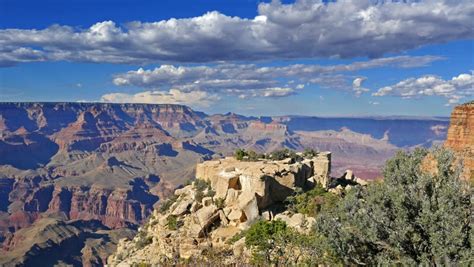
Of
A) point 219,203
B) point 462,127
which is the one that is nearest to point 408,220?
point 219,203

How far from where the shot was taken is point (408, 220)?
19094mm

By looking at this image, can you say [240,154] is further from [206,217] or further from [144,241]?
[206,217]

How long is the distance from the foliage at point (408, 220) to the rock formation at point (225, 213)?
33.6 feet

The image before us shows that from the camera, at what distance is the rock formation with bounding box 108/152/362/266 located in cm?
3444

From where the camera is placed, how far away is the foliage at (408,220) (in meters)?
17.8

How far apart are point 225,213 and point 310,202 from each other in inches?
265

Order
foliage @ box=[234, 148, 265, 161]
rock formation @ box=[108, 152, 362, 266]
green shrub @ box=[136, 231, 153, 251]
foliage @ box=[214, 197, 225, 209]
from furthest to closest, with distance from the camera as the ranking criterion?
1. foliage @ box=[234, 148, 265, 161]
2. green shrub @ box=[136, 231, 153, 251]
3. foliage @ box=[214, 197, 225, 209]
4. rock formation @ box=[108, 152, 362, 266]

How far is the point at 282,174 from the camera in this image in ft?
142

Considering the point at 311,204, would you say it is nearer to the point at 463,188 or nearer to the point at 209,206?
the point at 209,206

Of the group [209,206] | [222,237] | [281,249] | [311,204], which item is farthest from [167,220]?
[281,249]

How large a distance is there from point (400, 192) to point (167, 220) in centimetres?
2595

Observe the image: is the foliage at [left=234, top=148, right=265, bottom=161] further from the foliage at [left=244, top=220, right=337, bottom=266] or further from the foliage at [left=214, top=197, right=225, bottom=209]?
the foliage at [left=244, top=220, right=337, bottom=266]

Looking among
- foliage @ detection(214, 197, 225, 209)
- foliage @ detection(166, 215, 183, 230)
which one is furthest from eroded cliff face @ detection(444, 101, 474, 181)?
foliage @ detection(166, 215, 183, 230)

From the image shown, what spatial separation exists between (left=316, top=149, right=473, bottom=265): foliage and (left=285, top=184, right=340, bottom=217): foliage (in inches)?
512
